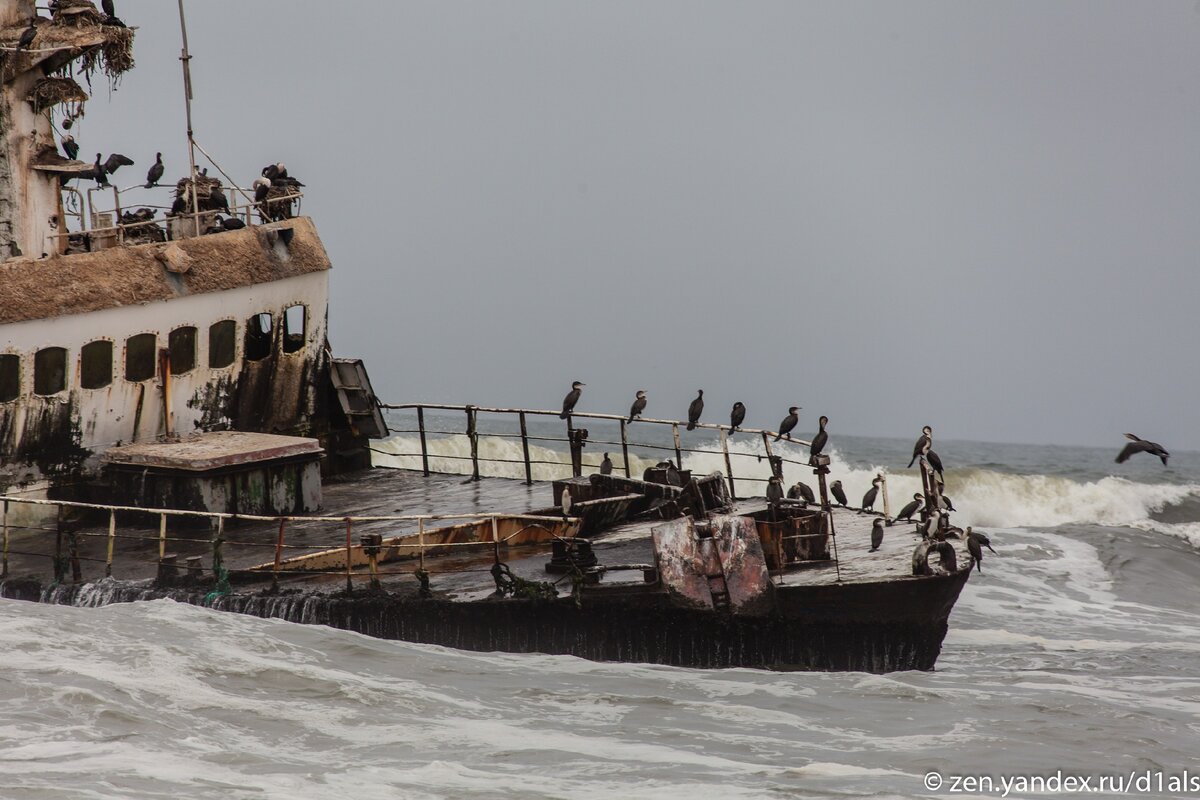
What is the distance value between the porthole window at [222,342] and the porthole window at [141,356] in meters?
0.84

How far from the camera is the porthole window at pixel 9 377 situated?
17.2m

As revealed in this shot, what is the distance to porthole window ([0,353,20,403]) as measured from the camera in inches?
676

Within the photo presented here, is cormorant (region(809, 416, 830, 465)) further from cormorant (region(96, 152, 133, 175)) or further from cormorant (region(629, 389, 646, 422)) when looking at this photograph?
cormorant (region(96, 152, 133, 175))

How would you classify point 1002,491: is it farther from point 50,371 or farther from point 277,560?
point 50,371

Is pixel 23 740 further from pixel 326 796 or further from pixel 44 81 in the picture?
pixel 44 81

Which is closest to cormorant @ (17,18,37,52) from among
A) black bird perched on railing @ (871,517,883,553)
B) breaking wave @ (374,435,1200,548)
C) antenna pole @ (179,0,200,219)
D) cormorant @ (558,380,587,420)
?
antenna pole @ (179,0,200,219)

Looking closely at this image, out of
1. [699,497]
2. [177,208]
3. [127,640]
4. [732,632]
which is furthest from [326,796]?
[177,208]

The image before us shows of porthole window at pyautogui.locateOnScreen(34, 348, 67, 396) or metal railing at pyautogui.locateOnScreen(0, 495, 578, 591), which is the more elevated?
porthole window at pyautogui.locateOnScreen(34, 348, 67, 396)

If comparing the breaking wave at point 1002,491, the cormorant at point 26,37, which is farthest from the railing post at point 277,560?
the breaking wave at point 1002,491

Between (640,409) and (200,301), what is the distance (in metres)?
→ 6.05

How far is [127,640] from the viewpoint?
14633 millimetres

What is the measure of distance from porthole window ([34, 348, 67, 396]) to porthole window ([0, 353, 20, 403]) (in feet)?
0.73

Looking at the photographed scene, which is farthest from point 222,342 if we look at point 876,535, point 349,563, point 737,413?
point 876,535

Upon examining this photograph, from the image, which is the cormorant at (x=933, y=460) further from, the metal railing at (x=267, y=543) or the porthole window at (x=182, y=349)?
the porthole window at (x=182, y=349)
